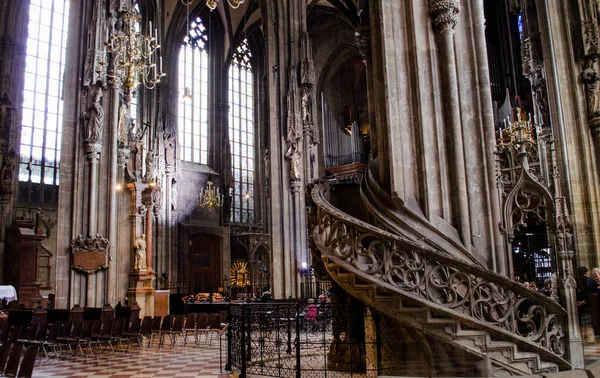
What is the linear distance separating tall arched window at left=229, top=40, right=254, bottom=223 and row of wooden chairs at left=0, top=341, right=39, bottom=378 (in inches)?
969

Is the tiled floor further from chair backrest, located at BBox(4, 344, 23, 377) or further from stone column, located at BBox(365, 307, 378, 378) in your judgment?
chair backrest, located at BBox(4, 344, 23, 377)

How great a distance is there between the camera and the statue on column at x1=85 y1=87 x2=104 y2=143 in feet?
49.9

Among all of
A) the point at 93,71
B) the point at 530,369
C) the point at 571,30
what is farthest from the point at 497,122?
the point at 530,369

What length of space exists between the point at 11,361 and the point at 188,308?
13.8 metres

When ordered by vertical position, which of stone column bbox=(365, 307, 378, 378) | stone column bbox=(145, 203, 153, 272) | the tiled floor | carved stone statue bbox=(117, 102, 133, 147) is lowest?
the tiled floor

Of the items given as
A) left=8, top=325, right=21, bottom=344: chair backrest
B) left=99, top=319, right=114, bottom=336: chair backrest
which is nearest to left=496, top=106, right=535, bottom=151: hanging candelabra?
left=99, top=319, right=114, bottom=336: chair backrest

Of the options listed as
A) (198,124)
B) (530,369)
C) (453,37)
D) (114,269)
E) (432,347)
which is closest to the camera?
(530,369)

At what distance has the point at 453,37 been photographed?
873 cm

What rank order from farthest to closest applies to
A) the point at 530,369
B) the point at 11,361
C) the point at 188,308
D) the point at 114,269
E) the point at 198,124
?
the point at 198,124 < the point at 188,308 < the point at 114,269 < the point at 530,369 < the point at 11,361

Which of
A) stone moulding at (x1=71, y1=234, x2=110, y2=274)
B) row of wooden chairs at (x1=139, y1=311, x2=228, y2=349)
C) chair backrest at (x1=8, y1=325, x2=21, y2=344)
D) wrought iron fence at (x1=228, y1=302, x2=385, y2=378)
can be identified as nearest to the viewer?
wrought iron fence at (x1=228, y1=302, x2=385, y2=378)

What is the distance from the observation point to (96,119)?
15.3m

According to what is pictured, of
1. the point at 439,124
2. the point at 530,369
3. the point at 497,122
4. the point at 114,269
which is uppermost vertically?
the point at 497,122

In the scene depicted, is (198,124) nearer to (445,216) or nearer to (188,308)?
(188,308)

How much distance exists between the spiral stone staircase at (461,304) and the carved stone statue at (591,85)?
8699 mm
